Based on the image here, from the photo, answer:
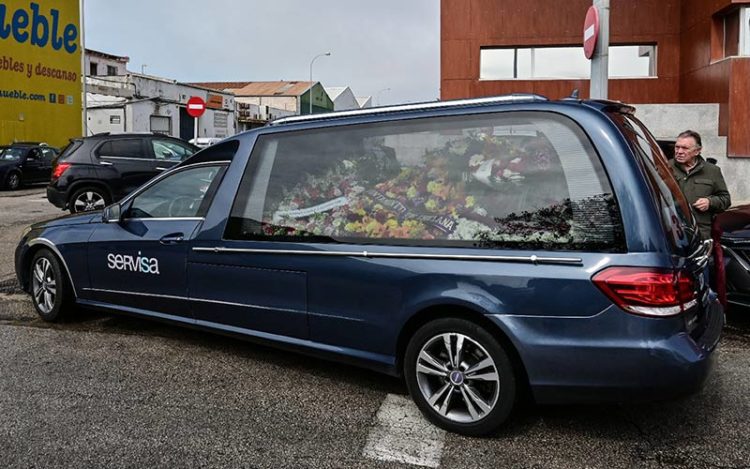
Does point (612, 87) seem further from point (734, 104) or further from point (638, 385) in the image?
point (638, 385)

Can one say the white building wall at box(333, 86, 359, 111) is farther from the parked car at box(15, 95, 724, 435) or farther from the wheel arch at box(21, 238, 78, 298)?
the parked car at box(15, 95, 724, 435)

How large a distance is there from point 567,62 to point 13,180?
17.2 m

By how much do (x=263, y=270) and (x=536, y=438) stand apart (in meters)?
1.94

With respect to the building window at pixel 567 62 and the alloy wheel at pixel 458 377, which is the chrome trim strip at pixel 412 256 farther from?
the building window at pixel 567 62

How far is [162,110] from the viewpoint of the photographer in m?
35.5

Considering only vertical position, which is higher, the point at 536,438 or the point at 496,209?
the point at 496,209

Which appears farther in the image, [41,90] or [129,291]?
[41,90]

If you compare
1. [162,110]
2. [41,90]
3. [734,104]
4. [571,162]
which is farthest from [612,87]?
[162,110]

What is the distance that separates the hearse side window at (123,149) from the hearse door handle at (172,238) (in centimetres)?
811

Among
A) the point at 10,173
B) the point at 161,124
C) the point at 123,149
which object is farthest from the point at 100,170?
the point at 161,124

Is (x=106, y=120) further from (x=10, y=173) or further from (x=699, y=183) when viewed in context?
(x=699, y=183)

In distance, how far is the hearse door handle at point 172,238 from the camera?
451 cm

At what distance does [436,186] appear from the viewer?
11.5ft

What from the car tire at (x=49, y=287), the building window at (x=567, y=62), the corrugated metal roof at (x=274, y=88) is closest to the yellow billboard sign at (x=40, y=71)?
the building window at (x=567, y=62)
